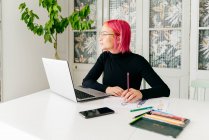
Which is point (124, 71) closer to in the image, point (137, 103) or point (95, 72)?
point (95, 72)

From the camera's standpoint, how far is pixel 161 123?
3.14 ft

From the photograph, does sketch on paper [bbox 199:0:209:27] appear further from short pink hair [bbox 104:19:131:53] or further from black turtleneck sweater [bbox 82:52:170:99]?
short pink hair [bbox 104:19:131:53]

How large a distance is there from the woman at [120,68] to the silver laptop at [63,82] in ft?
0.51

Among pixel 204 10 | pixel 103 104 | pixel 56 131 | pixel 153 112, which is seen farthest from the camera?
pixel 204 10

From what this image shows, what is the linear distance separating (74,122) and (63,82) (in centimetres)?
36

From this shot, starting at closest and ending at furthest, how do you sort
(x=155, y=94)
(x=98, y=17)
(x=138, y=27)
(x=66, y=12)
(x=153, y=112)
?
(x=153, y=112)
(x=155, y=94)
(x=138, y=27)
(x=98, y=17)
(x=66, y=12)

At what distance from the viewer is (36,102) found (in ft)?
4.32

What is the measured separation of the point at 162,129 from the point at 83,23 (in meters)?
2.06

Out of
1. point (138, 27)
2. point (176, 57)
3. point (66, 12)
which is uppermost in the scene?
point (66, 12)

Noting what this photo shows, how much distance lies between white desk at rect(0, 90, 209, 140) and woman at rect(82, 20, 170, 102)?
0.67 ft

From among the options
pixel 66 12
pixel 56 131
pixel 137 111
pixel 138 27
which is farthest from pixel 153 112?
pixel 66 12

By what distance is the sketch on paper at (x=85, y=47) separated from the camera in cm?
350

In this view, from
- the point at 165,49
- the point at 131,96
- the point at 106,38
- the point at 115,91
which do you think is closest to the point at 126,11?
the point at 165,49

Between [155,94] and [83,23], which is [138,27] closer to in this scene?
[83,23]
